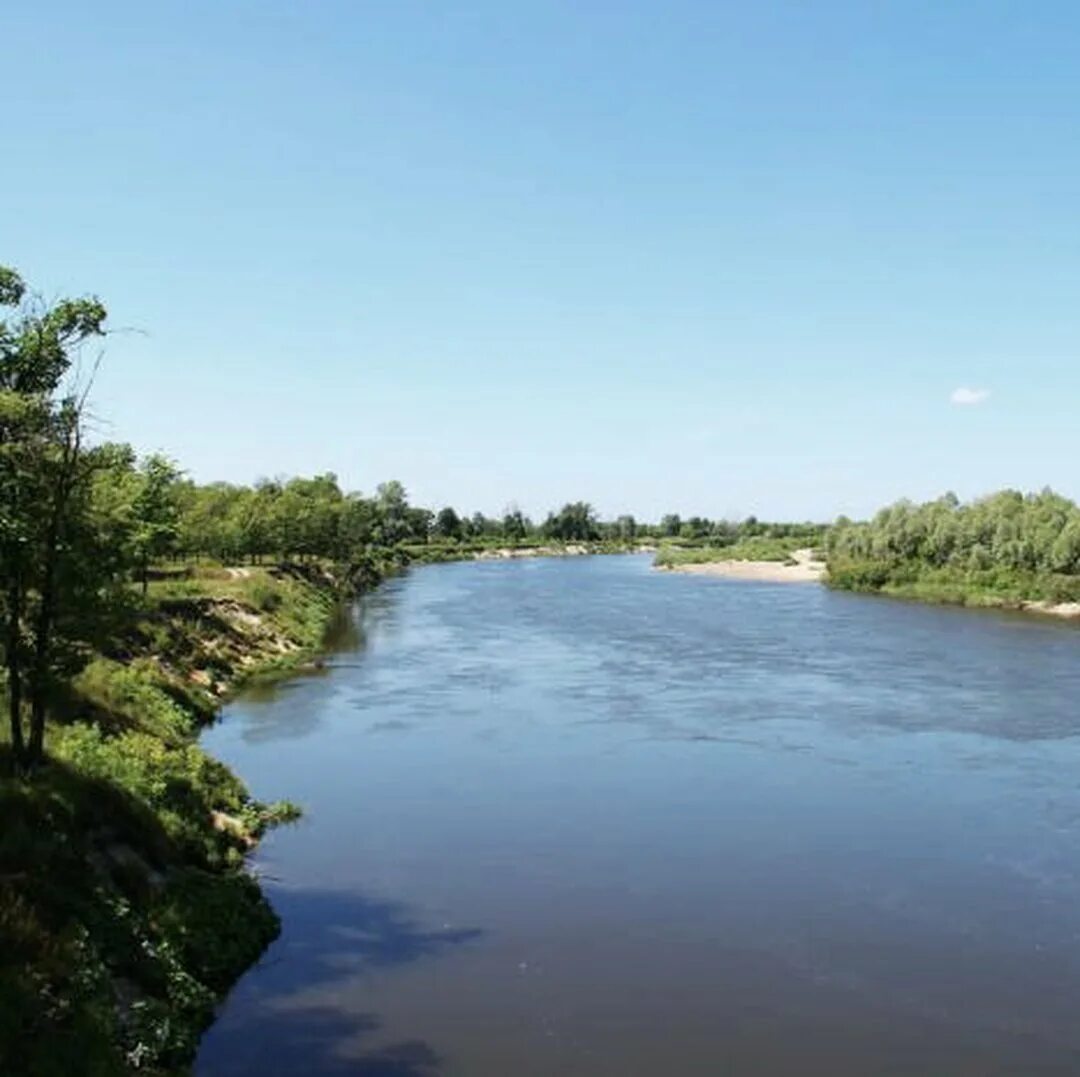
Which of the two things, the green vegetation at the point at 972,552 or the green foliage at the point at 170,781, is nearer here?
the green foliage at the point at 170,781

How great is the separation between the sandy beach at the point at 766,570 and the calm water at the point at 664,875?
263 feet

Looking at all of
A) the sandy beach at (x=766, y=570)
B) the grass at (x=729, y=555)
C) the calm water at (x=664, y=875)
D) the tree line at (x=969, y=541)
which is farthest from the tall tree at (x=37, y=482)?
the grass at (x=729, y=555)

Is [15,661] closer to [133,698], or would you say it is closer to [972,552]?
[133,698]

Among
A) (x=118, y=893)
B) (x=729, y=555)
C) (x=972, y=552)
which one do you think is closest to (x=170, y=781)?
(x=118, y=893)

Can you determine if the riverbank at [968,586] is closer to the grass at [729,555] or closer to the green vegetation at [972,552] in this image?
the green vegetation at [972,552]

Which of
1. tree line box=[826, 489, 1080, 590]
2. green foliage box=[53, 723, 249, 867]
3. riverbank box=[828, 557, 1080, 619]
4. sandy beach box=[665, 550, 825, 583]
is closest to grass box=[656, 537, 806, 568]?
sandy beach box=[665, 550, 825, 583]

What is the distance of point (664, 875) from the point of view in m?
25.2

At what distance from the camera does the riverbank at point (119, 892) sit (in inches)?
575

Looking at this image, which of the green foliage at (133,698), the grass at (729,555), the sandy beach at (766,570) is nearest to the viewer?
the green foliage at (133,698)

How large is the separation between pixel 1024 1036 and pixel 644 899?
316 inches

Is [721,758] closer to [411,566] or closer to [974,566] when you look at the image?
[974,566]

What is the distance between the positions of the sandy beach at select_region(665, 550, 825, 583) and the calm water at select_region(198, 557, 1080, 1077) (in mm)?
80126

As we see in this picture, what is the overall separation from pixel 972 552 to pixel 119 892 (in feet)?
327

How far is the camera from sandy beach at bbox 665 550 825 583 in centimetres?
13425
